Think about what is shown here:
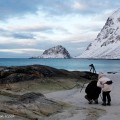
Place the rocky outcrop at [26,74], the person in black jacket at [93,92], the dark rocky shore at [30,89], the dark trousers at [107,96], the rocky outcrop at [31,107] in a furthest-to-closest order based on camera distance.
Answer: the rocky outcrop at [26,74], the person in black jacket at [93,92], the dark trousers at [107,96], the dark rocky shore at [30,89], the rocky outcrop at [31,107]

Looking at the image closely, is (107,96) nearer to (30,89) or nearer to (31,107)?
(31,107)

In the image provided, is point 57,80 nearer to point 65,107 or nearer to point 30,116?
point 65,107

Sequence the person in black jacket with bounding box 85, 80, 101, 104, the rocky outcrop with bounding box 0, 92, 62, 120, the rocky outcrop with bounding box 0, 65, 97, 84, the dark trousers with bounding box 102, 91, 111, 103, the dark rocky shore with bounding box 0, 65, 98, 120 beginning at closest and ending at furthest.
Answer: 1. the rocky outcrop with bounding box 0, 92, 62, 120
2. the dark rocky shore with bounding box 0, 65, 98, 120
3. the dark trousers with bounding box 102, 91, 111, 103
4. the person in black jacket with bounding box 85, 80, 101, 104
5. the rocky outcrop with bounding box 0, 65, 97, 84

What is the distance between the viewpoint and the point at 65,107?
19.1 meters

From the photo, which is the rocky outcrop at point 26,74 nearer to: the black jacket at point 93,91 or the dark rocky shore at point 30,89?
the dark rocky shore at point 30,89

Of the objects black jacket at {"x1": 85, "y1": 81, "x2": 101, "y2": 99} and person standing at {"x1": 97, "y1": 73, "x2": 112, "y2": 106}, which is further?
black jacket at {"x1": 85, "y1": 81, "x2": 101, "y2": 99}

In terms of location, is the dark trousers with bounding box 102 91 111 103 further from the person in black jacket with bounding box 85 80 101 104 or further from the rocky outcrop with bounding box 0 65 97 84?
the rocky outcrop with bounding box 0 65 97 84

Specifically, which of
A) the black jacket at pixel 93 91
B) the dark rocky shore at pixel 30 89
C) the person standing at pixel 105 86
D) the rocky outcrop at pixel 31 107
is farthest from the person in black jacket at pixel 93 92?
the rocky outcrop at pixel 31 107

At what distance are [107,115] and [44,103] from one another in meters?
3.04

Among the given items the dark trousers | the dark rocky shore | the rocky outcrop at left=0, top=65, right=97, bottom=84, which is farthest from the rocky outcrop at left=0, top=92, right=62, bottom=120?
the rocky outcrop at left=0, top=65, right=97, bottom=84

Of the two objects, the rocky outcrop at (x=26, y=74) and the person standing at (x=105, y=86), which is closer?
the person standing at (x=105, y=86)

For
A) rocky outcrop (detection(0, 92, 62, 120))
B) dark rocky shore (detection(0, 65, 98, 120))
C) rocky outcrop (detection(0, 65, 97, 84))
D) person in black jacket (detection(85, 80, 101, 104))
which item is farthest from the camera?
rocky outcrop (detection(0, 65, 97, 84))

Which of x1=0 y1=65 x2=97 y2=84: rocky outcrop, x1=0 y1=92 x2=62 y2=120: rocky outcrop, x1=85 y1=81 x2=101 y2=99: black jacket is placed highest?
x1=0 y1=65 x2=97 y2=84: rocky outcrop

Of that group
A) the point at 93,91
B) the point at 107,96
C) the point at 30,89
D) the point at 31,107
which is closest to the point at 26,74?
the point at 30,89
